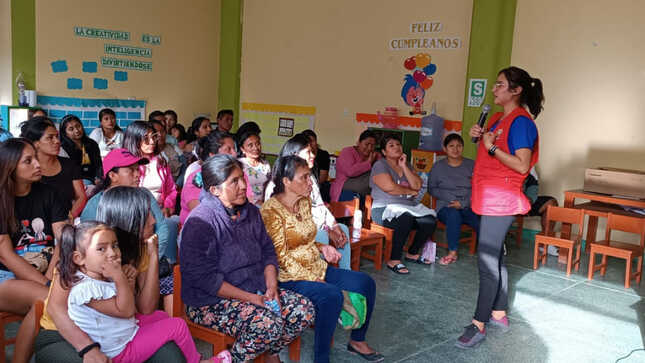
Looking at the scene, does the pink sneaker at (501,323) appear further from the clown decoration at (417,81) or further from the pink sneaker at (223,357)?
the clown decoration at (417,81)

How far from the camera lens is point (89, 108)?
7.95 metres

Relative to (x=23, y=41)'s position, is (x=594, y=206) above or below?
below

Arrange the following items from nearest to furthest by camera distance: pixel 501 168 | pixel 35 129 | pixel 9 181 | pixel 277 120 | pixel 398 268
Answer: pixel 9 181 → pixel 501 168 → pixel 35 129 → pixel 398 268 → pixel 277 120

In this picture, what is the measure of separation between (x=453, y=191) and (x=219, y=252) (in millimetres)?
3363

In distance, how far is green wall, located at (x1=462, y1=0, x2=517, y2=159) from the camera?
254 inches

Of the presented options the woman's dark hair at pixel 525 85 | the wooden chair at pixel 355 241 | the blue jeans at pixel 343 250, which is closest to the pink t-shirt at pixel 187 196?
the blue jeans at pixel 343 250

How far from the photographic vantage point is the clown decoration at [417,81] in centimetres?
717

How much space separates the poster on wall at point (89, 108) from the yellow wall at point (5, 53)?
0.38 m

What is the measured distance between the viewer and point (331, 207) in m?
4.69

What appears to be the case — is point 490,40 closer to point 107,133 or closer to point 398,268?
point 398,268

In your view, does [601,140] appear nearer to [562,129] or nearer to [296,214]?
[562,129]

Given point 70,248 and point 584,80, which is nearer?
point 70,248

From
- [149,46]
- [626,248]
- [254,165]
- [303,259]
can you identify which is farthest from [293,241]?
[149,46]

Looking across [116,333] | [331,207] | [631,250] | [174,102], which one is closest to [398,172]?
[331,207]
